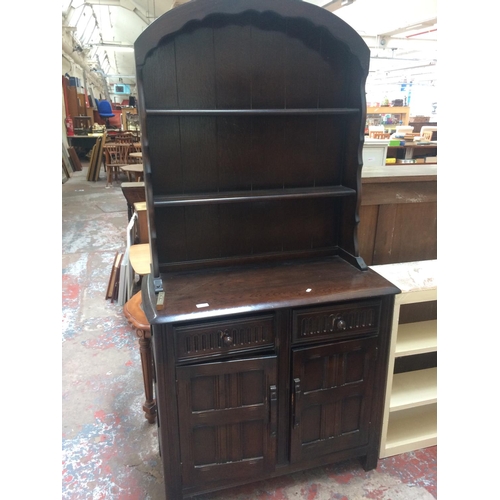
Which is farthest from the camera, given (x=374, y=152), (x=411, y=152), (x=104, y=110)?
(x=104, y=110)

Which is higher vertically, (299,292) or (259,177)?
(259,177)

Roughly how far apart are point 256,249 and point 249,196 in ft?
1.05

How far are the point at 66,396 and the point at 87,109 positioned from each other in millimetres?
11412

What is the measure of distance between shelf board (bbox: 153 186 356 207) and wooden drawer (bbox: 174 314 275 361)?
460mm

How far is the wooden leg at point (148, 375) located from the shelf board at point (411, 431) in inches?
43.3

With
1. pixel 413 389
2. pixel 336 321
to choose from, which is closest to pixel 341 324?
pixel 336 321

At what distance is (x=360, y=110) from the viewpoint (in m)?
1.58

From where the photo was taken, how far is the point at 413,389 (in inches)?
71.4

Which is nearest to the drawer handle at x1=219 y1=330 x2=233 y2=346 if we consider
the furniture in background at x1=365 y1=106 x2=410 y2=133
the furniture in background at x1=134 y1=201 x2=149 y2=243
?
the furniture in background at x1=134 y1=201 x2=149 y2=243

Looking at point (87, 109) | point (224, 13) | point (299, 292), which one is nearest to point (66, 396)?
point (299, 292)

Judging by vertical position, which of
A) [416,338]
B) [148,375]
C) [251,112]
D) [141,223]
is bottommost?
[148,375]

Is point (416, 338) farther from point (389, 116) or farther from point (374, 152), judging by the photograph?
point (389, 116)

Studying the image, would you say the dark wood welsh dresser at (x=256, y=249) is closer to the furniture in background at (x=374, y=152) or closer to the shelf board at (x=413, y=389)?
the shelf board at (x=413, y=389)

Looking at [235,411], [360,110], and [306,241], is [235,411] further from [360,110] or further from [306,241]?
[360,110]
